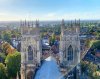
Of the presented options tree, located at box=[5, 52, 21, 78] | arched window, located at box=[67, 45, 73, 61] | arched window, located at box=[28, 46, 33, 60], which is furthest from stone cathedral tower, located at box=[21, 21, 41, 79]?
tree, located at box=[5, 52, 21, 78]

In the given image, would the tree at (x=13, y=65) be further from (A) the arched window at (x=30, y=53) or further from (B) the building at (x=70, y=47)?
(B) the building at (x=70, y=47)

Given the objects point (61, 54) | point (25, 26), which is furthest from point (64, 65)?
point (25, 26)

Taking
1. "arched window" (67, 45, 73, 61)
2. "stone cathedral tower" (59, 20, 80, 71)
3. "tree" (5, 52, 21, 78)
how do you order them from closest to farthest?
1. "stone cathedral tower" (59, 20, 80, 71)
2. "arched window" (67, 45, 73, 61)
3. "tree" (5, 52, 21, 78)

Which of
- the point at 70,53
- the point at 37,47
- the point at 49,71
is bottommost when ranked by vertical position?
the point at 49,71

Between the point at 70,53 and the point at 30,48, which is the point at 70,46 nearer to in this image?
the point at 70,53

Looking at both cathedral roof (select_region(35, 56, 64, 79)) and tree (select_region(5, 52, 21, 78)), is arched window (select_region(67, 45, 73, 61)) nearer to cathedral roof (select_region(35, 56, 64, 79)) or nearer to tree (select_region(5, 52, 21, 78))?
cathedral roof (select_region(35, 56, 64, 79))

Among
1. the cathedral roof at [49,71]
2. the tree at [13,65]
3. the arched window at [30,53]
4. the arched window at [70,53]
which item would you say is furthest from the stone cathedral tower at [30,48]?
the tree at [13,65]

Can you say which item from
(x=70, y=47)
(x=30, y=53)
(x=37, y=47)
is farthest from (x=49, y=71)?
(x=70, y=47)

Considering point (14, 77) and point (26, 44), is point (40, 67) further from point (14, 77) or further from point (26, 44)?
point (14, 77)

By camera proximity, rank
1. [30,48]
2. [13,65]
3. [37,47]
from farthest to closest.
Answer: [13,65], [30,48], [37,47]
